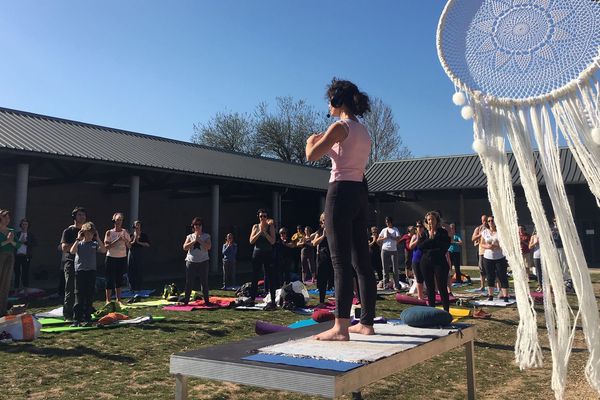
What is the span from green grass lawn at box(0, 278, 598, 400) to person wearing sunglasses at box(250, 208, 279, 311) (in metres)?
2.37

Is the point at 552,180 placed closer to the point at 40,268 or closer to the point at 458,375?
the point at 458,375

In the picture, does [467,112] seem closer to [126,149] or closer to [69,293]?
[69,293]

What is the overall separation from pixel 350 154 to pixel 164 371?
10.4 feet

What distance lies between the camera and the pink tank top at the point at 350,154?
9.79 ft

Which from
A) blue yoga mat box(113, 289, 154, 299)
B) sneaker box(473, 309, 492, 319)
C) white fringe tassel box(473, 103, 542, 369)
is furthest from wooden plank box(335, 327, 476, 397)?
blue yoga mat box(113, 289, 154, 299)

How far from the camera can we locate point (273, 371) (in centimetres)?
242

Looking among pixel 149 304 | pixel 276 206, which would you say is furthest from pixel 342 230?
pixel 276 206

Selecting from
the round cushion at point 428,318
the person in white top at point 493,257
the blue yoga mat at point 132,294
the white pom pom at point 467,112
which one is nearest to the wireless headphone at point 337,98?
the white pom pom at point 467,112

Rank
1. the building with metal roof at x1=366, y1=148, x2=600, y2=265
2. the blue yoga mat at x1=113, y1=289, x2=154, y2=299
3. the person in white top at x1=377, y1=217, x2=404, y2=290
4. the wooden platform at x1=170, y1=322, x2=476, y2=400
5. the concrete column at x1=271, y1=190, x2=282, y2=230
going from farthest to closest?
the building with metal roof at x1=366, y1=148, x2=600, y2=265 < the concrete column at x1=271, y1=190, x2=282, y2=230 < the person in white top at x1=377, y1=217, x2=404, y2=290 < the blue yoga mat at x1=113, y1=289, x2=154, y2=299 < the wooden platform at x1=170, y1=322, x2=476, y2=400

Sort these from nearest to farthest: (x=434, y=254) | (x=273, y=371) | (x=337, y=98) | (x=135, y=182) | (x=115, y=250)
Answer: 1. (x=273, y=371)
2. (x=337, y=98)
3. (x=434, y=254)
4. (x=115, y=250)
5. (x=135, y=182)

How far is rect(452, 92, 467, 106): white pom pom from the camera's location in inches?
102

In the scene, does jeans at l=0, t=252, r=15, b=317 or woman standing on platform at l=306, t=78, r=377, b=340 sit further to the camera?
jeans at l=0, t=252, r=15, b=317

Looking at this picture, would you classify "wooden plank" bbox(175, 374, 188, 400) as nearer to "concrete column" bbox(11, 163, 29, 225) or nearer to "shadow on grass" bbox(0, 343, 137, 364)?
"shadow on grass" bbox(0, 343, 137, 364)

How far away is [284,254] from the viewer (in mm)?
11625
